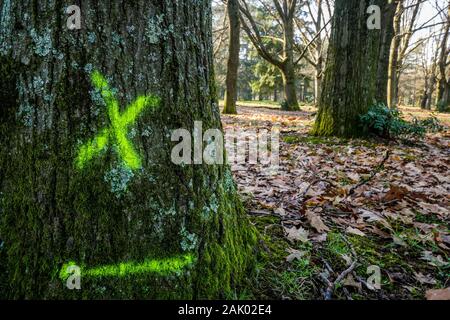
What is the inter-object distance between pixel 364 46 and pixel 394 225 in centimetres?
401

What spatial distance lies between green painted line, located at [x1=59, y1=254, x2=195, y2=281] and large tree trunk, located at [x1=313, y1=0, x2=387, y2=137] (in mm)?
5026

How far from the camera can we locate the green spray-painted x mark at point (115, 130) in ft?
4.44

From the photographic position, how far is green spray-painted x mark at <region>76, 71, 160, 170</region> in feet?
4.44

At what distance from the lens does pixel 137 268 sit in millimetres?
1405

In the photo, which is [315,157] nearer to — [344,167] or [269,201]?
[344,167]

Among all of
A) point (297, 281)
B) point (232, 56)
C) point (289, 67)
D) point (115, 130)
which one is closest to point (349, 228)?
point (297, 281)

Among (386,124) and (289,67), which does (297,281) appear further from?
(289,67)

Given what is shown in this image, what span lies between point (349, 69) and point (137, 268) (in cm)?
526

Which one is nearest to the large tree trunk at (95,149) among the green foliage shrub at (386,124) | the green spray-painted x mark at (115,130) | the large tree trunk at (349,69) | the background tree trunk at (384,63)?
the green spray-painted x mark at (115,130)

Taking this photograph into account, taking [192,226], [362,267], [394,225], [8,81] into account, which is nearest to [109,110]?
[8,81]

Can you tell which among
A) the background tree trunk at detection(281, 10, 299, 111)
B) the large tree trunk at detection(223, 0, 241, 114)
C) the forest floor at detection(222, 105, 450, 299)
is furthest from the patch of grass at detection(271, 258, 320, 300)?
the background tree trunk at detection(281, 10, 299, 111)

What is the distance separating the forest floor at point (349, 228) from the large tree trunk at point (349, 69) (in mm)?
1577

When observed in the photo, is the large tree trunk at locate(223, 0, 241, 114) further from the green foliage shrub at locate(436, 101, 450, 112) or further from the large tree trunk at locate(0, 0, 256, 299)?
the green foliage shrub at locate(436, 101, 450, 112)

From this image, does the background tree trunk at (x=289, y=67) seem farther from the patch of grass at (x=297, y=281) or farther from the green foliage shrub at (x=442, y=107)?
the patch of grass at (x=297, y=281)
